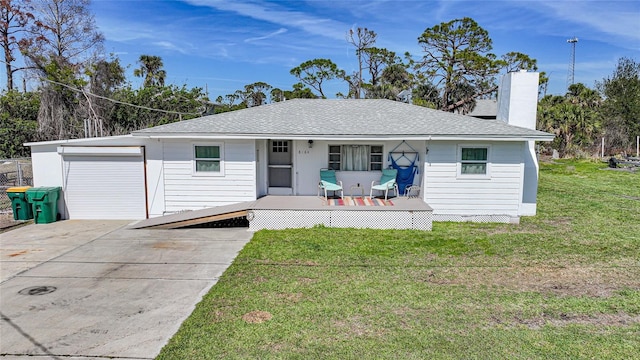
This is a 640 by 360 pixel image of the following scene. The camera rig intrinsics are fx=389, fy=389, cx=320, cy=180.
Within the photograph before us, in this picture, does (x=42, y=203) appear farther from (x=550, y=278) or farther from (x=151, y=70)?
(x=151, y=70)

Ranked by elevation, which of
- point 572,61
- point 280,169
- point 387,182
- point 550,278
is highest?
point 572,61

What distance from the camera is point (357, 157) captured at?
11852 millimetres

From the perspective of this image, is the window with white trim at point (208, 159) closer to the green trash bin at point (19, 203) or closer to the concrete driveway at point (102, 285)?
the concrete driveway at point (102, 285)

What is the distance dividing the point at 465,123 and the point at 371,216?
4.14 meters

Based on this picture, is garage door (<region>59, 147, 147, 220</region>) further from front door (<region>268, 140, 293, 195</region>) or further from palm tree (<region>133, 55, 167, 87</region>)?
palm tree (<region>133, 55, 167, 87</region>)

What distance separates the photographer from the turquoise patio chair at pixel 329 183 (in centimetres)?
1117

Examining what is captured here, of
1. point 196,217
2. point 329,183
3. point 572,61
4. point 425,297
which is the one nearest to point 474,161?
point 329,183

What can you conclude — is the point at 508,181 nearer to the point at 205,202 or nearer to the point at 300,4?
the point at 205,202

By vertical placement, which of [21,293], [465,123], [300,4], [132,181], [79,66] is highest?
[300,4]

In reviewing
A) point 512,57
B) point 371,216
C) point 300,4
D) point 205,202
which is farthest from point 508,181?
point 512,57

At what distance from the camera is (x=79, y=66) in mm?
30094

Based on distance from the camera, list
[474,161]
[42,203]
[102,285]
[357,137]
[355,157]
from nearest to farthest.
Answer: [102,285]
[357,137]
[42,203]
[474,161]
[355,157]

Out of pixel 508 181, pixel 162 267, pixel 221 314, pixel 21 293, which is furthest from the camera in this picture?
pixel 508 181

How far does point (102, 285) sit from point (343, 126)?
732 centimetres
